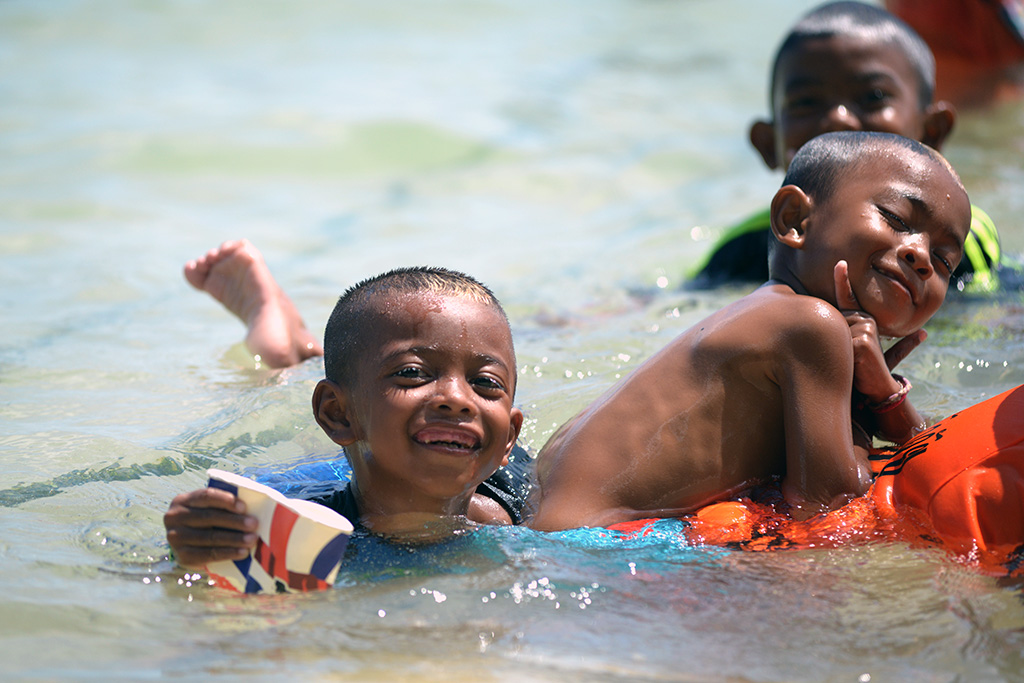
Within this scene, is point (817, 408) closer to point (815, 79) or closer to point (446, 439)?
point (446, 439)

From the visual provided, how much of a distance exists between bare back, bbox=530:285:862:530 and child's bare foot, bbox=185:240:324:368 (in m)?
1.58

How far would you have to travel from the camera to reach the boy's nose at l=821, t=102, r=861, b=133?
418 centimetres

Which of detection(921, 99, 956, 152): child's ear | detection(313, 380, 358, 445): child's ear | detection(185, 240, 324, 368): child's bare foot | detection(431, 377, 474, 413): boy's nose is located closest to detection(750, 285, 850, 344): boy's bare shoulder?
detection(431, 377, 474, 413): boy's nose

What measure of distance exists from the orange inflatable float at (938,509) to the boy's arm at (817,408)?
6 cm

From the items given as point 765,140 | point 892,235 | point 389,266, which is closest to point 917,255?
point 892,235

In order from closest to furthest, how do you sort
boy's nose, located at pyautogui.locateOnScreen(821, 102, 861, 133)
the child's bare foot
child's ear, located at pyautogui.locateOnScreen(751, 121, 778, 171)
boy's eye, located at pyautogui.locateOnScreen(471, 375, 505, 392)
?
boy's eye, located at pyautogui.locateOnScreen(471, 375, 505, 392), the child's bare foot, boy's nose, located at pyautogui.locateOnScreen(821, 102, 861, 133), child's ear, located at pyautogui.locateOnScreen(751, 121, 778, 171)

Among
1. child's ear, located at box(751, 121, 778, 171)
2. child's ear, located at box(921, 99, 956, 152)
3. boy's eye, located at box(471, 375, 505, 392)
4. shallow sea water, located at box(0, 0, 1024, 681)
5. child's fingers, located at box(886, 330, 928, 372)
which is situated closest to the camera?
shallow sea water, located at box(0, 0, 1024, 681)

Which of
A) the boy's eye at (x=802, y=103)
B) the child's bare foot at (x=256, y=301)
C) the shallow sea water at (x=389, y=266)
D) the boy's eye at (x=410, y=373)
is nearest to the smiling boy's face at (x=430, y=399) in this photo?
the boy's eye at (x=410, y=373)

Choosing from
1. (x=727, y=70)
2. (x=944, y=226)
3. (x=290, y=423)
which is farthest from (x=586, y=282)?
(x=727, y=70)

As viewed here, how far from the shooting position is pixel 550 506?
2.76 m

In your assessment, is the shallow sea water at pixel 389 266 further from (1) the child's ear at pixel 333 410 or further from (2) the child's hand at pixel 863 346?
(2) the child's hand at pixel 863 346

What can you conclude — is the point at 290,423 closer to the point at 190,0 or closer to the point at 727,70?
the point at 727,70

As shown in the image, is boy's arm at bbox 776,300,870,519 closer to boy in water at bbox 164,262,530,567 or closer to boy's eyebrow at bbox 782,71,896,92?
boy in water at bbox 164,262,530,567

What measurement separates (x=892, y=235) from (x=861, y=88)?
5.54 ft
